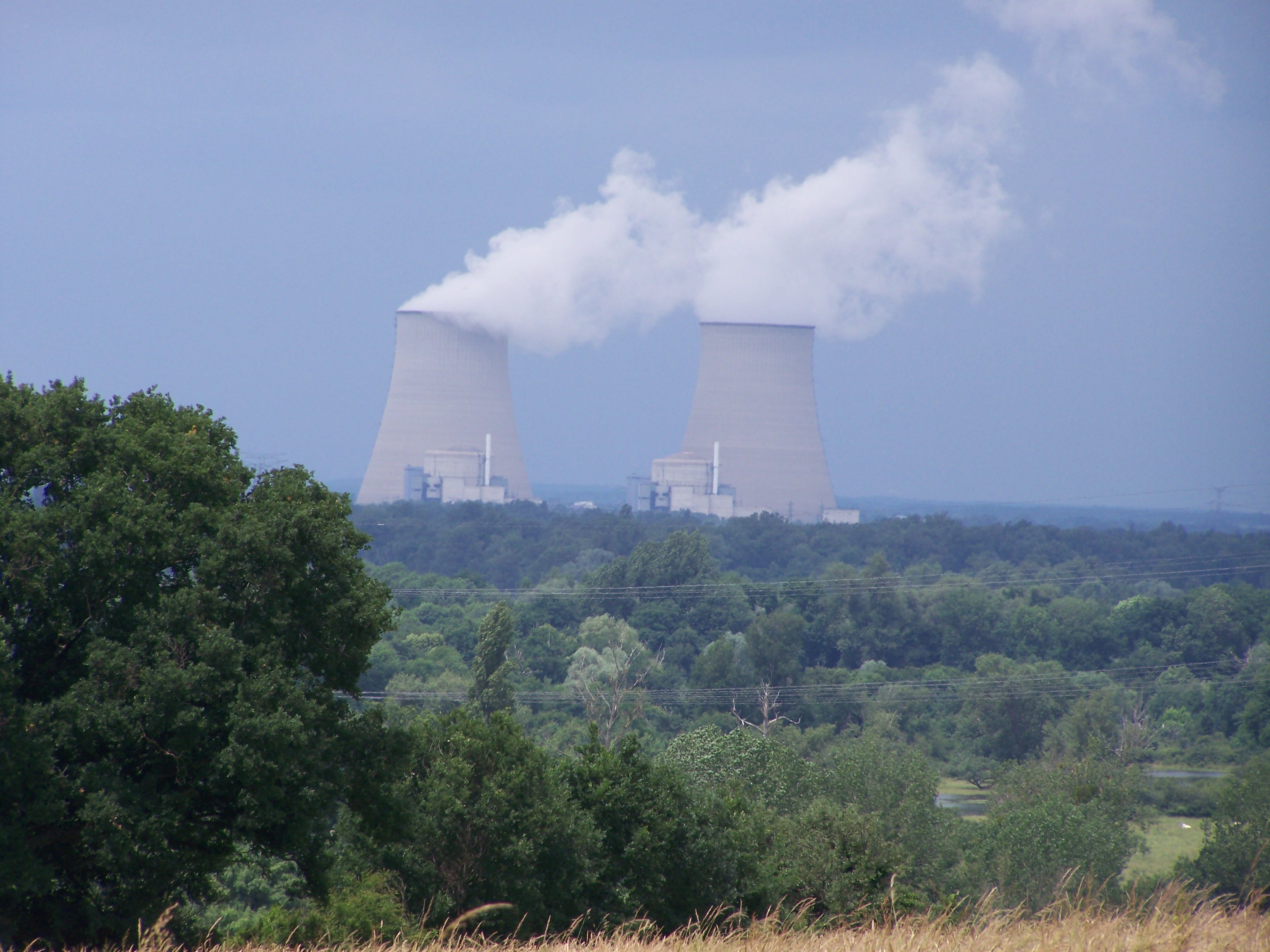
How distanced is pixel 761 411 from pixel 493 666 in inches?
1189

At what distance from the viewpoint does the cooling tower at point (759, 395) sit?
53.4 meters

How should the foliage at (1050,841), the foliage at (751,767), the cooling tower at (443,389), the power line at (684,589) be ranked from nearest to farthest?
the foliage at (751,767) < the foliage at (1050,841) < the power line at (684,589) < the cooling tower at (443,389)

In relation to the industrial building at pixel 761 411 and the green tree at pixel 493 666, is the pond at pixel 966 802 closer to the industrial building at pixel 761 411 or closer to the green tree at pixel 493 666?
the green tree at pixel 493 666

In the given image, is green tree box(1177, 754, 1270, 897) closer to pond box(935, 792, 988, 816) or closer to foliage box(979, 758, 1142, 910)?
foliage box(979, 758, 1142, 910)

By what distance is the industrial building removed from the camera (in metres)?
53.5

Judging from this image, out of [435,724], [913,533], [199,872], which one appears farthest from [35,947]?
[913,533]

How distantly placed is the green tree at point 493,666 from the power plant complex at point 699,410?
1033 inches

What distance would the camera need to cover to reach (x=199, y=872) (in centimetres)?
712

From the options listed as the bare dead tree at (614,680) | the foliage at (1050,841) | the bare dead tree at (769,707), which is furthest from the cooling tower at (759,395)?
the foliage at (1050,841)

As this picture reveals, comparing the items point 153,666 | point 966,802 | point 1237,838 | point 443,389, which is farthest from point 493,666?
point 443,389

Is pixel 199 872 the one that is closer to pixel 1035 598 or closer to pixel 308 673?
pixel 308 673

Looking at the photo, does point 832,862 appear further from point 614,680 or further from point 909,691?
point 909,691

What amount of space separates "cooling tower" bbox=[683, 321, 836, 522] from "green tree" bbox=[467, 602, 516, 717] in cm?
2874

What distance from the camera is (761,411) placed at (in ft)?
177
